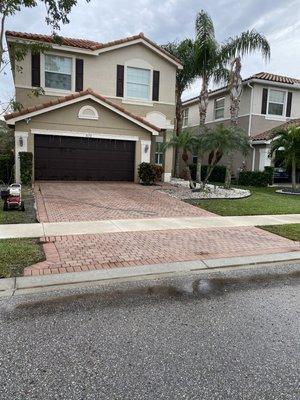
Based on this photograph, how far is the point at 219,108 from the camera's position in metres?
26.7

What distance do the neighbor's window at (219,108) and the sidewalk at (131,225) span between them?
16.5 meters

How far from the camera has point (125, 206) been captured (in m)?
12.1

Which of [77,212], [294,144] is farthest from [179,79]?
[77,212]

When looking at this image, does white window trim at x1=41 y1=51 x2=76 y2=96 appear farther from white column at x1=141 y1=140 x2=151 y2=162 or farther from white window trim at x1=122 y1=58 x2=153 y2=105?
white column at x1=141 y1=140 x2=151 y2=162

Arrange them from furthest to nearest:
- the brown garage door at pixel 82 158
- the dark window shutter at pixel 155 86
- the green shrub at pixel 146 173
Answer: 1. the dark window shutter at pixel 155 86
2. the green shrub at pixel 146 173
3. the brown garage door at pixel 82 158

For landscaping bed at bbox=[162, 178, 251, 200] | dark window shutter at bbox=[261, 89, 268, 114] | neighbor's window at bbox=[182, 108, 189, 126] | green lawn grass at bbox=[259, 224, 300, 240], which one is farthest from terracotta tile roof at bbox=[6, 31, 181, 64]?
green lawn grass at bbox=[259, 224, 300, 240]

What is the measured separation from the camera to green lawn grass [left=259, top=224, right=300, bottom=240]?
8679 millimetres

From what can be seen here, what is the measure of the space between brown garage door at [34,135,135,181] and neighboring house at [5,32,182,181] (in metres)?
0.05

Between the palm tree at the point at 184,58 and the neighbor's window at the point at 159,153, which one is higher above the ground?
the palm tree at the point at 184,58

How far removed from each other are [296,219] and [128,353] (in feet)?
29.5

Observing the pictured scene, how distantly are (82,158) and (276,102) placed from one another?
46.5 feet

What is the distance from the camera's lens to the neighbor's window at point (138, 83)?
20.4 meters

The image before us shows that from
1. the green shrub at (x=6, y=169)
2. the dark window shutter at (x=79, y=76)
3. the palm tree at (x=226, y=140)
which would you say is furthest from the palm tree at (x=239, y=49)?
the green shrub at (x=6, y=169)

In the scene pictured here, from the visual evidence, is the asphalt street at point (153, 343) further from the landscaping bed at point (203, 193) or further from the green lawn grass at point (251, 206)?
the landscaping bed at point (203, 193)
